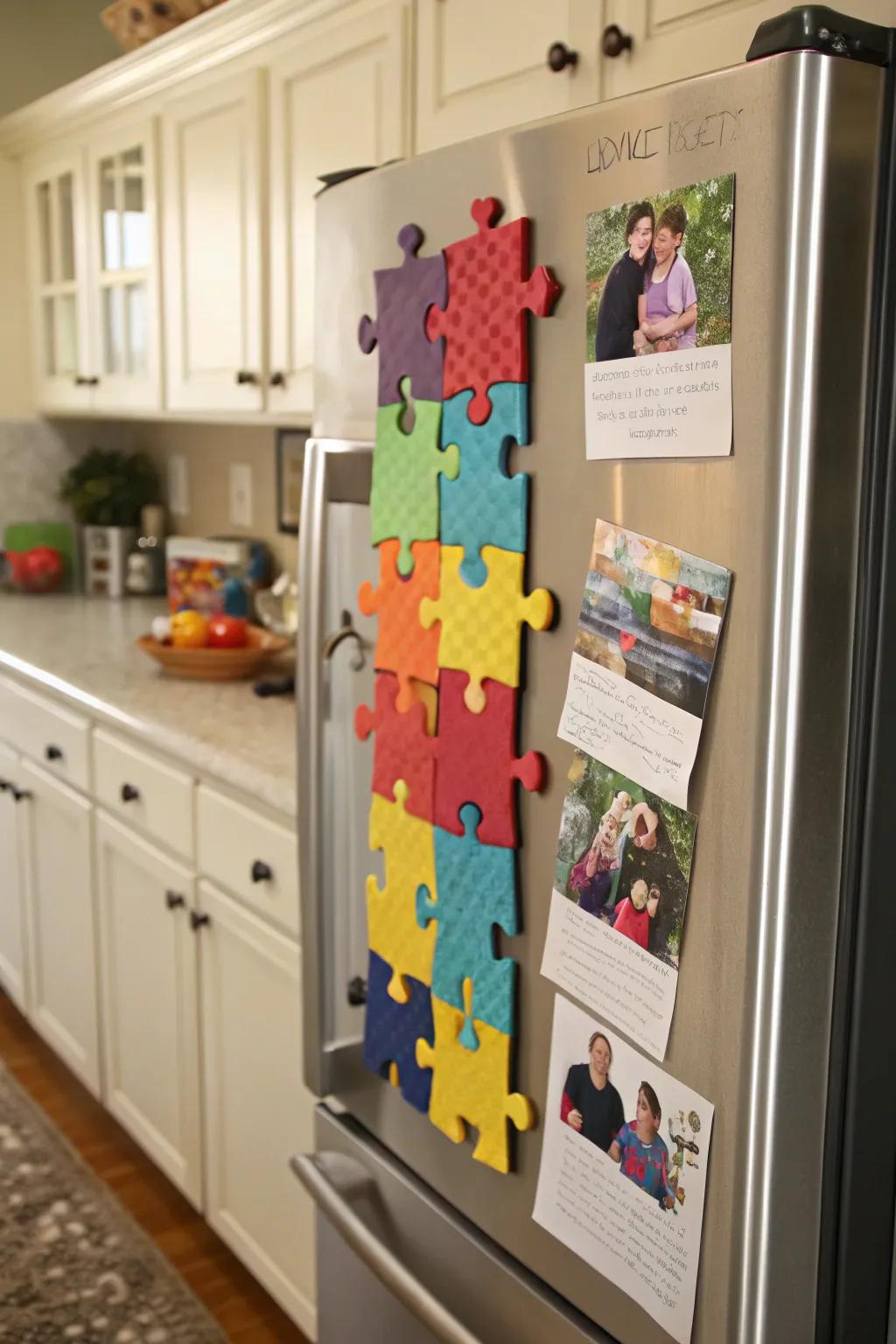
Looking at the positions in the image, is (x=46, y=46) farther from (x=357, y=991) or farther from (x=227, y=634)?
(x=357, y=991)

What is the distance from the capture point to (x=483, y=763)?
44.5 inches

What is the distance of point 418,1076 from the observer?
1288 mm

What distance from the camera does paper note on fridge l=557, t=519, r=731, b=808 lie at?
0.91m

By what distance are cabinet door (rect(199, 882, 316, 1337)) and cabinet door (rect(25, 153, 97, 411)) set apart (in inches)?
69.4

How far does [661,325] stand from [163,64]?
85.3 inches

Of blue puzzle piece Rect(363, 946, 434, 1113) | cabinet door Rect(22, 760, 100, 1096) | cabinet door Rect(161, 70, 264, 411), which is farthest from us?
cabinet door Rect(22, 760, 100, 1096)

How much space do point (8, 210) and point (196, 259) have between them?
118 centimetres

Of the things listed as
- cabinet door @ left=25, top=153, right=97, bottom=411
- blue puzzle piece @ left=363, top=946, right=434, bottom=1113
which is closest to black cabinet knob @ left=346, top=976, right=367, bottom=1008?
blue puzzle piece @ left=363, top=946, right=434, bottom=1113

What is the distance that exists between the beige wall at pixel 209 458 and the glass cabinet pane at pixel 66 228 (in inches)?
20.7

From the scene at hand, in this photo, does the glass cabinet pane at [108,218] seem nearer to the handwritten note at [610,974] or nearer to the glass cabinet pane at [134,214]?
the glass cabinet pane at [134,214]

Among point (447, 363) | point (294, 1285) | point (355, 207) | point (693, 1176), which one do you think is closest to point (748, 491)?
point (447, 363)

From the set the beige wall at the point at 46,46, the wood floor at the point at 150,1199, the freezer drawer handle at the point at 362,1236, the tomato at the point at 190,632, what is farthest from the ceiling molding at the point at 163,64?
the wood floor at the point at 150,1199

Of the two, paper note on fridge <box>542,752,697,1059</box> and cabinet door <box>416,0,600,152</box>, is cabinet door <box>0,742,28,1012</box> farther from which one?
paper note on fridge <box>542,752,697,1059</box>

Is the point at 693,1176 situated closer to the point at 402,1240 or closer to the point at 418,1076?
the point at 418,1076
